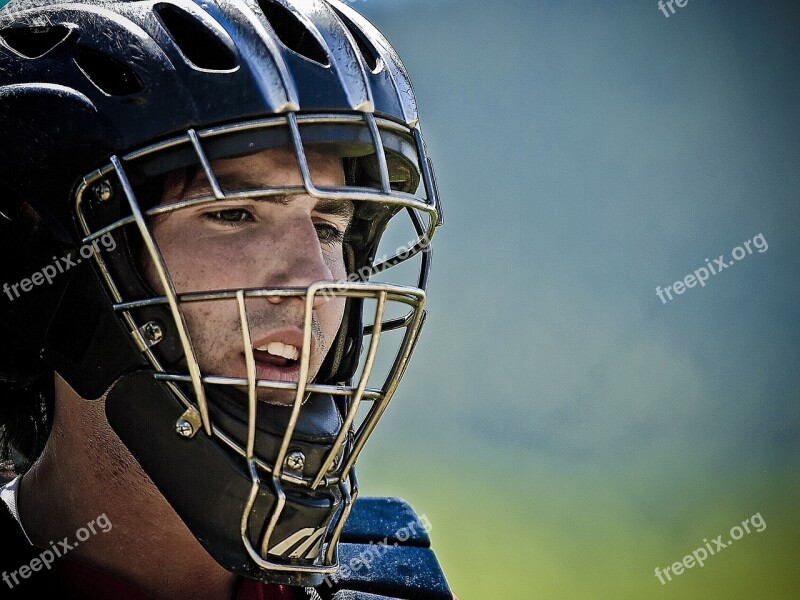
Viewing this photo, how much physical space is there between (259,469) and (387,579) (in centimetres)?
44

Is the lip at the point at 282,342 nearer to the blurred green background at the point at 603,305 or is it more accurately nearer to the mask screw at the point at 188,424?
the mask screw at the point at 188,424

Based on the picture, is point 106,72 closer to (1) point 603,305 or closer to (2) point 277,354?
(2) point 277,354

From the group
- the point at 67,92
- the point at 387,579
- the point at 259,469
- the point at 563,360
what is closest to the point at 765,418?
the point at 563,360

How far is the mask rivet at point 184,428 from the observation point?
3.42 feet

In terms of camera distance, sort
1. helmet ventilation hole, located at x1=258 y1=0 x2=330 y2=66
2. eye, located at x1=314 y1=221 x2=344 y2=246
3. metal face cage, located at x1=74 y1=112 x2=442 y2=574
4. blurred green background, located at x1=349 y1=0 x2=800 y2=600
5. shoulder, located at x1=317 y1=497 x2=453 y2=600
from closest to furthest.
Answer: metal face cage, located at x1=74 y1=112 x2=442 y2=574 → helmet ventilation hole, located at x1=258 y1=0 x2=330 y2=66 → eye, located at x1=314 y1=221 x2=344 y2=246 → shoulder, located at x1=317 y1=497 x2=453 y2=600 → blurred green background, located at x1=349 y1=0 x2=800 y2=600

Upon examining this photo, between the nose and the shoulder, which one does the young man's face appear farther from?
the shoulder

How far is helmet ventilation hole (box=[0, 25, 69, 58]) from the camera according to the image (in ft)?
3.66

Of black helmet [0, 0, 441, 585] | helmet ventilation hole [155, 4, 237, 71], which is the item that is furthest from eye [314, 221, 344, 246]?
helmet ventilation hole [155, 4, 237, 71]

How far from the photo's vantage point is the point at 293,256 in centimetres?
109

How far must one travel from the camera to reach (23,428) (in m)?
1.26

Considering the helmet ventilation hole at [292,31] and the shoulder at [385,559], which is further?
the shoulder at [385,559]

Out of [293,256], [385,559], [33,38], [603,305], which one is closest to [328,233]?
[293,256]

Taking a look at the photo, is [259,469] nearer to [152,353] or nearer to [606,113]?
[152,353]

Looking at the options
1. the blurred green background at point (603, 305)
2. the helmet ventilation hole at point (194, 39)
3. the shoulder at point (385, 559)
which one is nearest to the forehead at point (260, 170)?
the helmet ventilation hole at point (194, 39)
